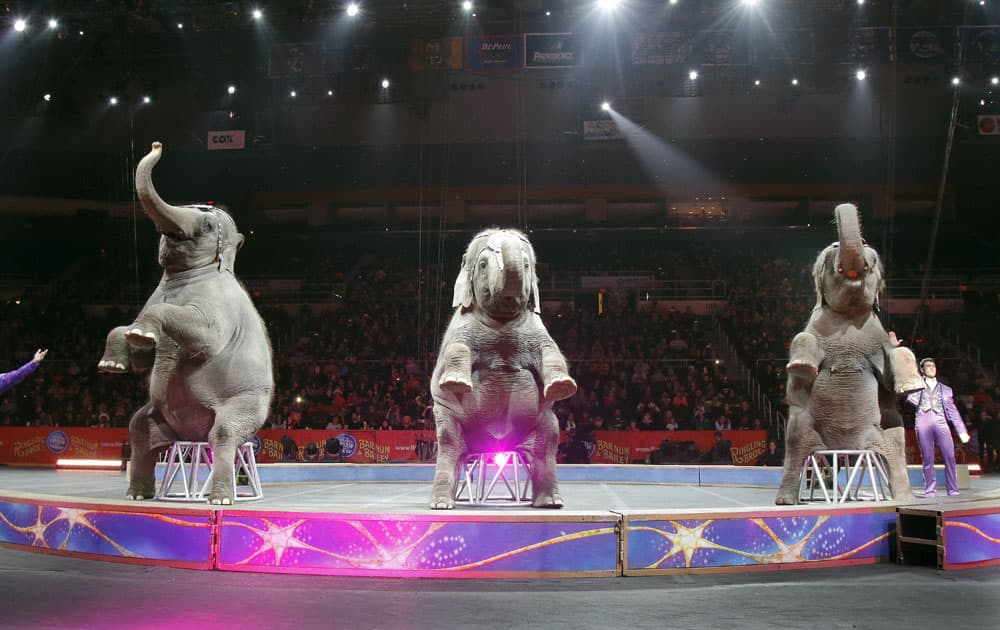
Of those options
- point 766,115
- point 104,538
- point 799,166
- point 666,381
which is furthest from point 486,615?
point 799,166

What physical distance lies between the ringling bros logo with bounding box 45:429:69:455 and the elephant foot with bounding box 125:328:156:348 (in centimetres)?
1186

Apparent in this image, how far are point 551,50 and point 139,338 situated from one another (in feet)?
41.6

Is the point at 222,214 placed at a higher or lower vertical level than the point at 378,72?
lower

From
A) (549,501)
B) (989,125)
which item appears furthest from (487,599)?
(989,125)

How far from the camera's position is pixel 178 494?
7848mm

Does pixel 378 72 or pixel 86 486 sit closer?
pixel 86 486

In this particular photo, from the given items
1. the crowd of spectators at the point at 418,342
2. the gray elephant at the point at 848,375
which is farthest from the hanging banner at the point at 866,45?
the gray elephant at the point at 848,375

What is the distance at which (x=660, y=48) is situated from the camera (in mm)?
16984

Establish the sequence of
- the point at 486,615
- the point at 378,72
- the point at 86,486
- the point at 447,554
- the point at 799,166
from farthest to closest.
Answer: the point at 799,166 → the point at 378,72 → the point at 86,486 → the point at 447,554 → the point at 486,615

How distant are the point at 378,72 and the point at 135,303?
30.5ft

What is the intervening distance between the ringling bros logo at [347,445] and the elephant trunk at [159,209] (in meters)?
9.12

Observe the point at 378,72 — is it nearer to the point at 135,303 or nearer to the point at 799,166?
the point at 135,303

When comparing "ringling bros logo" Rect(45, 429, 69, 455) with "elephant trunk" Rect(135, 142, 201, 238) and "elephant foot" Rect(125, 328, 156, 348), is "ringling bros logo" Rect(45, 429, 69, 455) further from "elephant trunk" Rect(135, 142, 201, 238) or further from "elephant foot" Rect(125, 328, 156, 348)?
"elephant foot" Rect(125, 328, 156, 348)

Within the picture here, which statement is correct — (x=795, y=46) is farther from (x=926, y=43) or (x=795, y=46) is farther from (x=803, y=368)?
(x=803, y=368)
